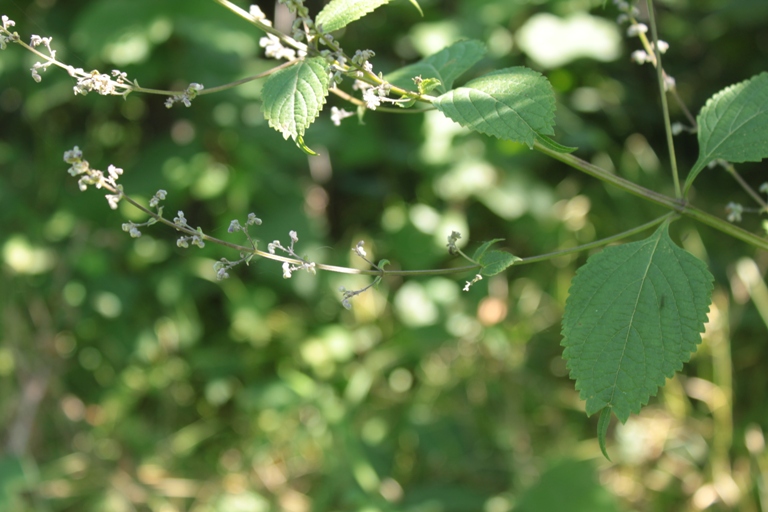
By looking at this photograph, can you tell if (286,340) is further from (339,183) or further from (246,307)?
(339,183)

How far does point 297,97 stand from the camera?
2.09ft

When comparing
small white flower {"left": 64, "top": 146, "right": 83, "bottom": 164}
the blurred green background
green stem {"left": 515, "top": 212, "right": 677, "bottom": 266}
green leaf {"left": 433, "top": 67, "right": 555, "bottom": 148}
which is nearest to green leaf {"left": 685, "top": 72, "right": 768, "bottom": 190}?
green stem {"left": 515, "top": 212, "right": 677, "bottom": 266}

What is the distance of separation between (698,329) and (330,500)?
4.45 ft

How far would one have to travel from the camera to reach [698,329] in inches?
24.5

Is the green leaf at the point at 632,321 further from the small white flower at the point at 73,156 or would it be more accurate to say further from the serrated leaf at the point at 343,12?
the small white flower at the point at 73,156

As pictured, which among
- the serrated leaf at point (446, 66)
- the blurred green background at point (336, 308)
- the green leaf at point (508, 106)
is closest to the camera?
the green leaf at point (508, 106)

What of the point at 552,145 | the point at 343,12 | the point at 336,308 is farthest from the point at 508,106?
the point at 336,308

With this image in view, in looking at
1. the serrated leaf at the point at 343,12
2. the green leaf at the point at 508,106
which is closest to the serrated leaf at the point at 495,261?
the green leaf at the point at 508,106

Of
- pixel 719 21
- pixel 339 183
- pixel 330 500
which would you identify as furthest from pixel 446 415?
pixel 719 21

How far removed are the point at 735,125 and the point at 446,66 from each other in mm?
294

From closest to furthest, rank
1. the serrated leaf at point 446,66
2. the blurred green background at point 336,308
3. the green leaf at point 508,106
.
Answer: the green leaf at point 508,106 → the serrated leaf at point 446,66 → the blurred green background at point 336,308

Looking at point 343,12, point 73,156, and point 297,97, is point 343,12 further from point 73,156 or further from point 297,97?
Answer: point 73,156

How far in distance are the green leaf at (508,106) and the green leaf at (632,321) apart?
14cm

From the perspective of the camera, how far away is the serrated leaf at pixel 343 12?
0.65 m
